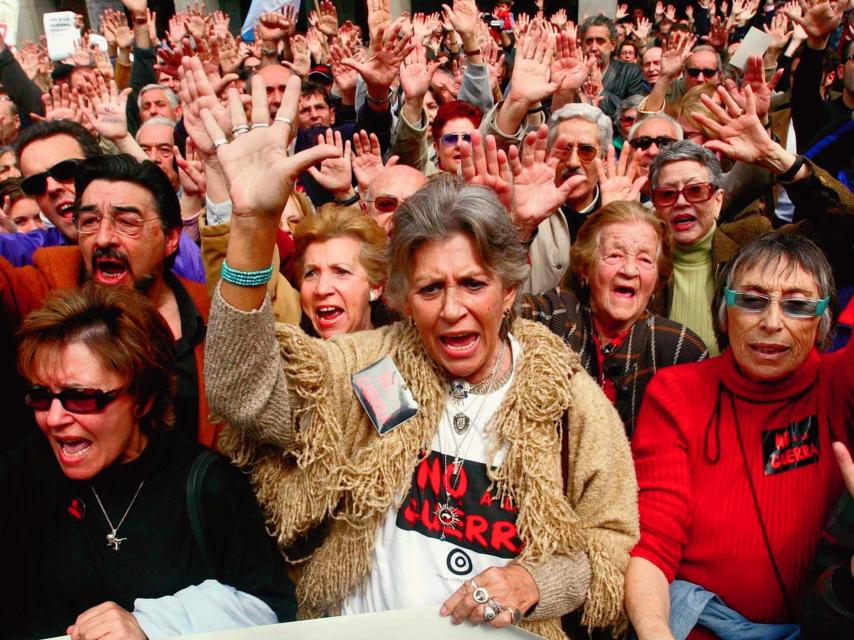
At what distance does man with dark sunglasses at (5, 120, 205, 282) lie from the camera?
3.16 metres

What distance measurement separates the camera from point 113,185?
2.58 meters

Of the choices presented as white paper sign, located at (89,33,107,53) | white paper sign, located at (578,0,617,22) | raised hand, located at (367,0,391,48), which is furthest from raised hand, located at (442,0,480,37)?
white paper sign, located at (578,0,617,22)

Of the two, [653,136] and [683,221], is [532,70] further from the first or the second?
[683,221]

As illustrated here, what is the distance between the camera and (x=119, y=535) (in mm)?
1835

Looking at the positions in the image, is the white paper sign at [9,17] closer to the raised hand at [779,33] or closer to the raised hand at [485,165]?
the raised hand at [485,165]

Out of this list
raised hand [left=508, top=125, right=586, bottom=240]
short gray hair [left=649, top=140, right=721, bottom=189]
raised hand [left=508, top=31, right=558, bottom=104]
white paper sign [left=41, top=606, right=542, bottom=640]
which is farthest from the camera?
raised hand [left=508, top=31, right=558, bottom=104]

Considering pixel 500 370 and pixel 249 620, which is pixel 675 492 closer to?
pixel 500 370

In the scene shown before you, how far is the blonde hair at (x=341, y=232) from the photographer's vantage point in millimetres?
2752

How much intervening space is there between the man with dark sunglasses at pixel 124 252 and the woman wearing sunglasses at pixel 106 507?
1.74 feet

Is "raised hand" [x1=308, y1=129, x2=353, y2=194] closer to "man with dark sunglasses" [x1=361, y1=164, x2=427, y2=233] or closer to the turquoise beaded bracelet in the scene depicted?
"man with dark sunglasses" [x1=361, y1=164, x2=427, y2=233]

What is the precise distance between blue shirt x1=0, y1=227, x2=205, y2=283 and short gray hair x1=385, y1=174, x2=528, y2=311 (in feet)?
4.55

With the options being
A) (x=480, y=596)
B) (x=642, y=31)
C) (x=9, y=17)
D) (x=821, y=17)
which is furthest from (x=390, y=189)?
(x=642, y=31)

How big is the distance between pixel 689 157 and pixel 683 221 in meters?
0.29

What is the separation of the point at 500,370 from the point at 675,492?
583mm
